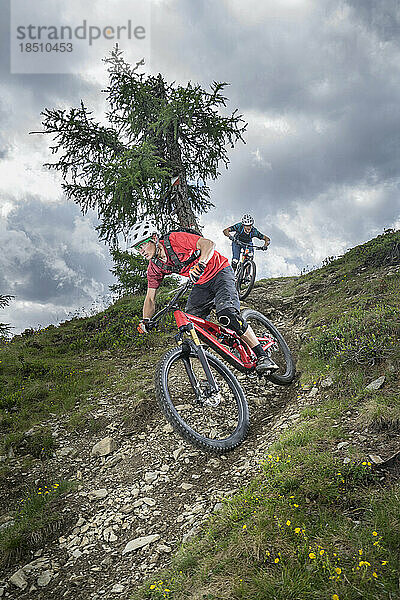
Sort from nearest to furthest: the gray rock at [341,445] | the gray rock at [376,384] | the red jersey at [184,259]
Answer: the gray rock at [341,445] → the gray rock at [376,384] → the red jersey at [184,259]

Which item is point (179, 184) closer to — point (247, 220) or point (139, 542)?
point (247, 220)

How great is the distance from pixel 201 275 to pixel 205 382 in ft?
5.80

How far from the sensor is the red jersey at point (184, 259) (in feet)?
20.9

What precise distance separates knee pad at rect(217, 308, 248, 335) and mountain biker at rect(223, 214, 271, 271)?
264 inches

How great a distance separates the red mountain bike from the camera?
5.36 metres

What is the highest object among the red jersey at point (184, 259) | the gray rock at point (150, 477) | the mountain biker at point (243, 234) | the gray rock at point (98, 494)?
the mountain biker at point (243, 234)

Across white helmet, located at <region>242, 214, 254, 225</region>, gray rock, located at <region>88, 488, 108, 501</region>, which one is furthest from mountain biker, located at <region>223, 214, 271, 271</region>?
gray rock, located at <region>88, 488, 108, 501</region>

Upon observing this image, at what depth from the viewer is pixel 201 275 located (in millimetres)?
6336

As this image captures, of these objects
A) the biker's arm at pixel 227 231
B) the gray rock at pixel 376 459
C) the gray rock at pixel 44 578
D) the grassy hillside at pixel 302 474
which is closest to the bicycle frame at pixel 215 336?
the grassy hillside at pixel 302 474

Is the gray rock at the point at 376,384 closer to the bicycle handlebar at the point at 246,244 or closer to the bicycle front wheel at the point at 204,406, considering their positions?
the bicycle front wheel at the point at 204,406

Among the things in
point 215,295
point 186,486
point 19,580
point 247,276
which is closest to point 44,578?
point 19,580

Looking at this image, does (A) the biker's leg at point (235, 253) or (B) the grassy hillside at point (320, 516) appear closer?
(B) the grassy hillside at point (320, 516)

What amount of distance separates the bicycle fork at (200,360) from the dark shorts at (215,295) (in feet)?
2.47

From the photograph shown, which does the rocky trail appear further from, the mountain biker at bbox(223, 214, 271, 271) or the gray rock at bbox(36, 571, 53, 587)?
the mountain biker at bbox(223, 214, 271, 271)
